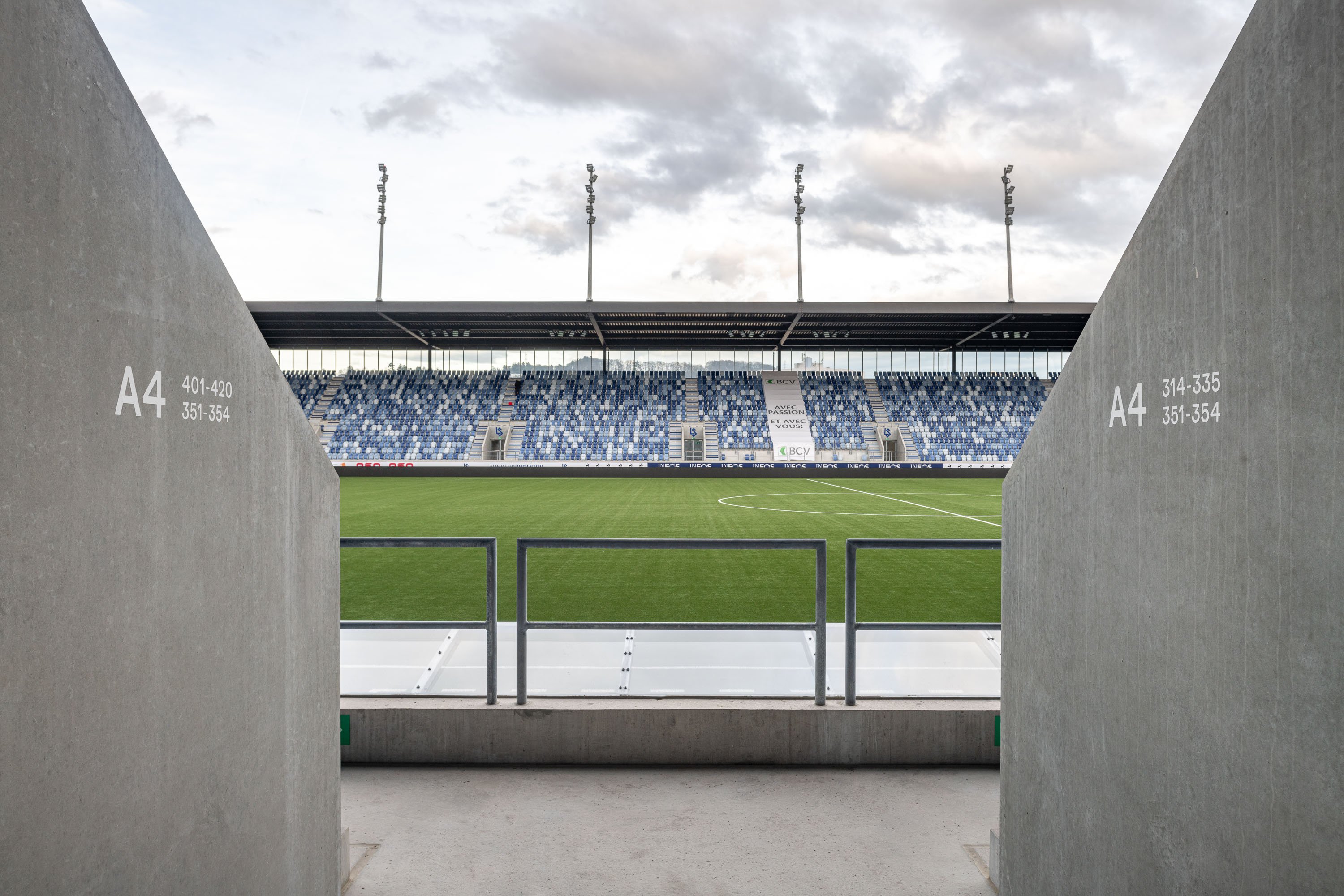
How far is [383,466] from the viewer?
150ft

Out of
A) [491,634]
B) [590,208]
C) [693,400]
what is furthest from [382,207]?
[491,634]

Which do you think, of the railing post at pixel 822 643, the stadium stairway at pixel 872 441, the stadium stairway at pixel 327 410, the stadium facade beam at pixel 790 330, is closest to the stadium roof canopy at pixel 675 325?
the stadium facade beam at pixel 790 330

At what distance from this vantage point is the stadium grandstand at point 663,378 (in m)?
40.4

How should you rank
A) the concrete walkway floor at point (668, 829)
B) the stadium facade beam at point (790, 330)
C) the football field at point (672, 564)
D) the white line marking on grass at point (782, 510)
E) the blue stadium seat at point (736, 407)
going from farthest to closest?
the blue stadium seat at point (736, 407) < the stadium facade beam at point (790, 330) < the white line marking on grass at point (782, 510) < the football field at point (672, 564) < the concrete walkway floor at point (668, 829)

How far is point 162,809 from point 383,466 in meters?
46.4

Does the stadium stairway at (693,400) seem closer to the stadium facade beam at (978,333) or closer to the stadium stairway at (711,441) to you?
the stadium stairway at (711,441)

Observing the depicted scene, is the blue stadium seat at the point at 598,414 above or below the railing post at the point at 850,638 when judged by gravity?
above

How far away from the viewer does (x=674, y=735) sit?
449 centimetres

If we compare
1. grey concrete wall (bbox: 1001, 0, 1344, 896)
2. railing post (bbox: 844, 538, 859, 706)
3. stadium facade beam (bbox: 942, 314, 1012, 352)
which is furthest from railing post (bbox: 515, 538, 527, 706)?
stadium facade beam (bbox: 942, 314, 1012, 352)

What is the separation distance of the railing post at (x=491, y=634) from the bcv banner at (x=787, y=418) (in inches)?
1659

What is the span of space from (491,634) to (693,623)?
1.23 meters

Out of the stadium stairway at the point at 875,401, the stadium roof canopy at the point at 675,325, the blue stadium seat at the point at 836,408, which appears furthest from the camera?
the stadium stairway at the point at 875,401

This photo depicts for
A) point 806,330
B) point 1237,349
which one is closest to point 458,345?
point 806,330

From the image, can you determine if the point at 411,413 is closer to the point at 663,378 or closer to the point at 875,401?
the point at 663,378
